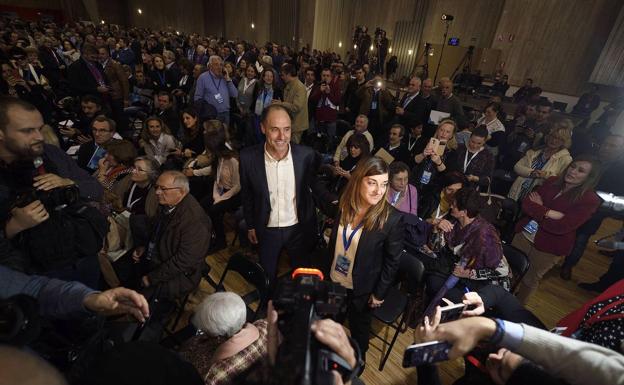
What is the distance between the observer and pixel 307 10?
14.0 meters

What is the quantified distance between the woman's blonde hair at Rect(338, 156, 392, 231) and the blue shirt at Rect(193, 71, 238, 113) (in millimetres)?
3988

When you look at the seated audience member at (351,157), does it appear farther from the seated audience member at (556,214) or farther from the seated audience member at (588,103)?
the seated audience member at (588,103)

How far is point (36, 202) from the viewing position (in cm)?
128

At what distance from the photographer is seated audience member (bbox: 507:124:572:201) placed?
321cm

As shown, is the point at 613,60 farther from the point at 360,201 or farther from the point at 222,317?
the point at 222,317

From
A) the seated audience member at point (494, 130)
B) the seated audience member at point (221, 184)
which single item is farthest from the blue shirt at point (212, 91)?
the seated audience member at point (494, 130)

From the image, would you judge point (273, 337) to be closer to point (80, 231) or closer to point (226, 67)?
point (80, 231)

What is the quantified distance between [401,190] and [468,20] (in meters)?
11.5

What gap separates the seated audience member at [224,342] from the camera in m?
1.31

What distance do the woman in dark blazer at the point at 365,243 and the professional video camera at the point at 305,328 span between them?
98cm

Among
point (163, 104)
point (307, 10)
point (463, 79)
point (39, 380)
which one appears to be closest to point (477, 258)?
point (39, 380)

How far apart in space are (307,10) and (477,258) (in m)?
15.3

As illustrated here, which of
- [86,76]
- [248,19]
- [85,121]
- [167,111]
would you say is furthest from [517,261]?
[248,19]

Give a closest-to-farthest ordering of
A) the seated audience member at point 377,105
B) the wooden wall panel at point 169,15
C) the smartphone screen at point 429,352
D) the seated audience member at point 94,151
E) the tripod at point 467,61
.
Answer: the smartphone screen at point 429,352
the seated audience member at point 94,151
the seated audience member at point 377,105
the tripod at point 467,61
the wooden wall panel at point 169,15
